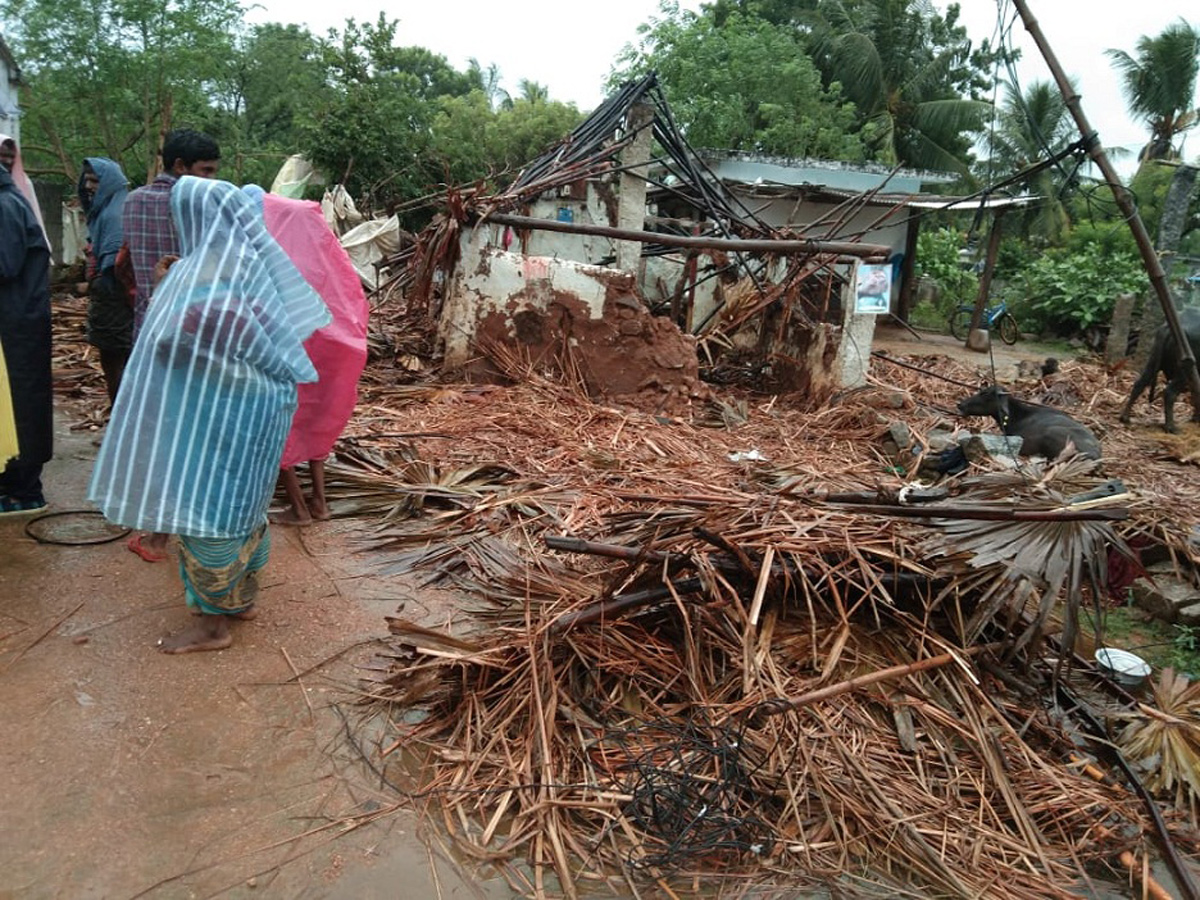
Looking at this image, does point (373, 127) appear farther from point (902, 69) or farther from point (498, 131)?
point (902, 69)

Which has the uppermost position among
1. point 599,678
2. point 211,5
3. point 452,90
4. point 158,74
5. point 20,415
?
point 452,90

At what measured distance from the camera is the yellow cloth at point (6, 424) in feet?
11.3

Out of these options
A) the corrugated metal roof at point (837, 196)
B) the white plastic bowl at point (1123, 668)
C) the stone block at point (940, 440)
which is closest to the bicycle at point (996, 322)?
the corrugated metal roof at point (837, 196)

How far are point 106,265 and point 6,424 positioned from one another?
102 cm

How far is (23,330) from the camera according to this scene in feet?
12.0

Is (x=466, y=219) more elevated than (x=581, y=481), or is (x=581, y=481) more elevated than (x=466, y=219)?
(x=466, y=219)

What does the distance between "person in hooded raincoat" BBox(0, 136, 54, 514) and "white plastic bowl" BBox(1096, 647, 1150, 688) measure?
179 inches

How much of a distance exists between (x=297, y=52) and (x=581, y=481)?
86.0 ft

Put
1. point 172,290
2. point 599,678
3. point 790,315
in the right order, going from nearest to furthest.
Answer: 1. point 172,290
2. point 599,678
3. point 790,315

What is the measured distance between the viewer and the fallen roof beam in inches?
289

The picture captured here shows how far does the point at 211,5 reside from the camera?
1670 centimetres

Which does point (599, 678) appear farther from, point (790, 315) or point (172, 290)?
point (790, 315)

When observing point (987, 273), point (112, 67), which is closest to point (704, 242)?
point (987, 273)

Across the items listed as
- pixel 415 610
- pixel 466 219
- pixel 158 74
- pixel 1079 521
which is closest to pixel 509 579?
pixel 415 610
